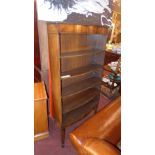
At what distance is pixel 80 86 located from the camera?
220cm

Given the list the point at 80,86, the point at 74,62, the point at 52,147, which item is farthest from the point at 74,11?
the point at 52,147

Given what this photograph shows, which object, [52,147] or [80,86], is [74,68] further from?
[52,147]

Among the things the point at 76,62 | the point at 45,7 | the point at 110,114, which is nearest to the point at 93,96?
the point at 76,62

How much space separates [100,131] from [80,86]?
3.22 feet

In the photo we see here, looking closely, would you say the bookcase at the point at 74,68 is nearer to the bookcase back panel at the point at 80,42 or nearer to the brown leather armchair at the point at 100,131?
the bookcase back panel at the point at 80,42

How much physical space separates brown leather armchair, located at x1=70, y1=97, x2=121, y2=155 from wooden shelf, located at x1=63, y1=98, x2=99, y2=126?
745 mm

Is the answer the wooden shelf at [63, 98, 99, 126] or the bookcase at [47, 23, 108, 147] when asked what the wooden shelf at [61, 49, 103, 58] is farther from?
the wooden shelf at [63, 98, 99, 126]

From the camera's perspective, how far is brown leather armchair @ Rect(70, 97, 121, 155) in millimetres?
1021

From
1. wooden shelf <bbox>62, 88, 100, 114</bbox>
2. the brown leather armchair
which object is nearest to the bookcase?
wooden shelf <bbox>62, 88, 100, 114</bbox>

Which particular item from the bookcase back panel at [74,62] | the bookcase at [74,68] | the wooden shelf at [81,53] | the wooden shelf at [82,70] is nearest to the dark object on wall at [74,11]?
the bookcase at [74,68]
